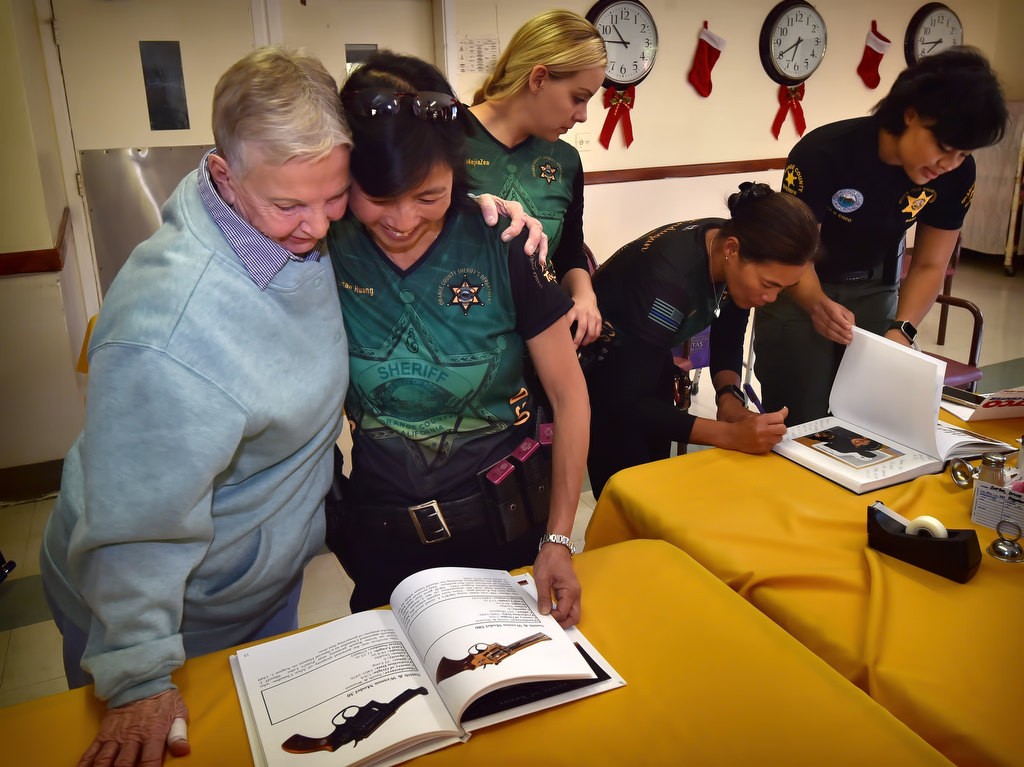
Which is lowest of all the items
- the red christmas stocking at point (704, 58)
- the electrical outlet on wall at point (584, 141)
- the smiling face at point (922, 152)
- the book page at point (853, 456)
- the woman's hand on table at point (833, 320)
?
the book page at point (853, 456)

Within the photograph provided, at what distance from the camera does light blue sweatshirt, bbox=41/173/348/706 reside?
0.85m

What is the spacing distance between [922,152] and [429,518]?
158 centimetres

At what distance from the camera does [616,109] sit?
4.95 m

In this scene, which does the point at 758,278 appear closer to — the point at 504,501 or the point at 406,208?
the point at 504,501

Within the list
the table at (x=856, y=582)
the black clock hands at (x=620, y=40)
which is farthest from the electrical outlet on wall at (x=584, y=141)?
the table at (x=856, y=582)

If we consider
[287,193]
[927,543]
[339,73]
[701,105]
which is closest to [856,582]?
[927,543]

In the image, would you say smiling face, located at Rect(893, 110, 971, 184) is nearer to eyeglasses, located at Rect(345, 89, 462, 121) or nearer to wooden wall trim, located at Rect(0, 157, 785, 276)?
eyeglasses, located at Rect(345, 89, 462, 121)

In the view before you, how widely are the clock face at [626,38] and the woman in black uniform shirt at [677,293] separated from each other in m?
3.26

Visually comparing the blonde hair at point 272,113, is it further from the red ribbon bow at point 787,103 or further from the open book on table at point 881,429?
the red ribbon bow at point 787,103

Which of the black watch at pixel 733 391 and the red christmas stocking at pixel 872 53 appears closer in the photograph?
the black watch at pixel 733 391

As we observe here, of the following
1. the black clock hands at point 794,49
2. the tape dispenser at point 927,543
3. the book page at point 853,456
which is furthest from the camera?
the black clock hands at point 794,49

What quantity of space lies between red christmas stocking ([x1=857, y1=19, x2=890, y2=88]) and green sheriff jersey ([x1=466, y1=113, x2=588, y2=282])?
16.2ft

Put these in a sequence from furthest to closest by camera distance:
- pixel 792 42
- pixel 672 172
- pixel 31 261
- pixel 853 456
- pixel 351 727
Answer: pixel 792 42 → pixel 672 172 → pixel 31 261 → pixel 853 456 → pixel 351 727

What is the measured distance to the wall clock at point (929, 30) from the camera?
19.4 feet
